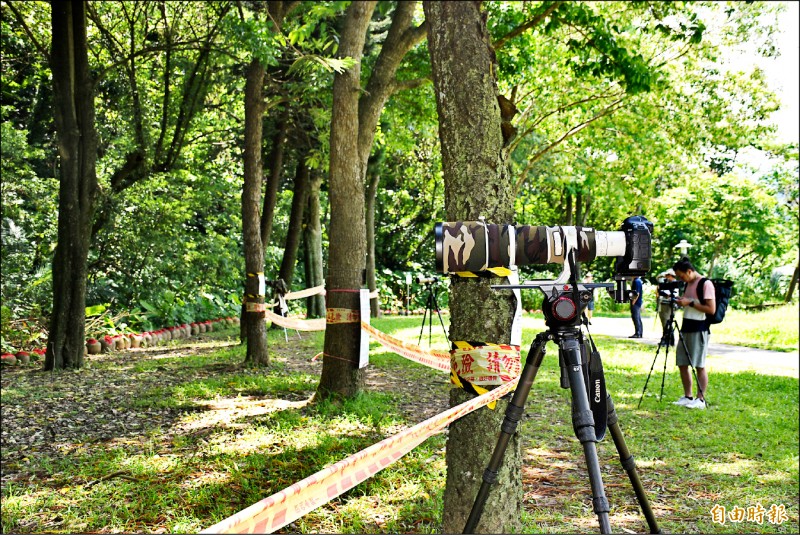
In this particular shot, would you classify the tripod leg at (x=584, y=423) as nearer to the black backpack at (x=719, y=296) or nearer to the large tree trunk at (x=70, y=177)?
the black backpack at (x=719, y=296)

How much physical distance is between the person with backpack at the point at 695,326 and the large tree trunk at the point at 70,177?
7.50 m

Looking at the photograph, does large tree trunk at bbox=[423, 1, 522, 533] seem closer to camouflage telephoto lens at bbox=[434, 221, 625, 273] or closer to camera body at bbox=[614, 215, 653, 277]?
camouflage telephoto lens at bbox=[434, 221, 625, 273]

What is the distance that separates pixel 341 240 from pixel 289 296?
225 inches

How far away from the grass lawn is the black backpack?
3.04ft

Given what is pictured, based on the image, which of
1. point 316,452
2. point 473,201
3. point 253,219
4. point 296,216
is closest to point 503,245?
point 473,201

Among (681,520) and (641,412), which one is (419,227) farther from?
(681,520)

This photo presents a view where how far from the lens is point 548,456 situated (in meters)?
4.80

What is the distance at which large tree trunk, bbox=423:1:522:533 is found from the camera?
266 centimetres

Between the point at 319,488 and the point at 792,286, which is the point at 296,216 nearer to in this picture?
the point at 319,488

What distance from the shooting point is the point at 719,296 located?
6.49m

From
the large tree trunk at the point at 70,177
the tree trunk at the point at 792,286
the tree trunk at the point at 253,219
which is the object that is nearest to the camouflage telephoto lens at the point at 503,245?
the tree trunk at the point at 253,219

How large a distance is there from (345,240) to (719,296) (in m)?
3.74

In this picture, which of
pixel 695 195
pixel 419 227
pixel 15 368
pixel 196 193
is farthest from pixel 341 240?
pixel 695 195

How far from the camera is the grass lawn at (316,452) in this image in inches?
143
